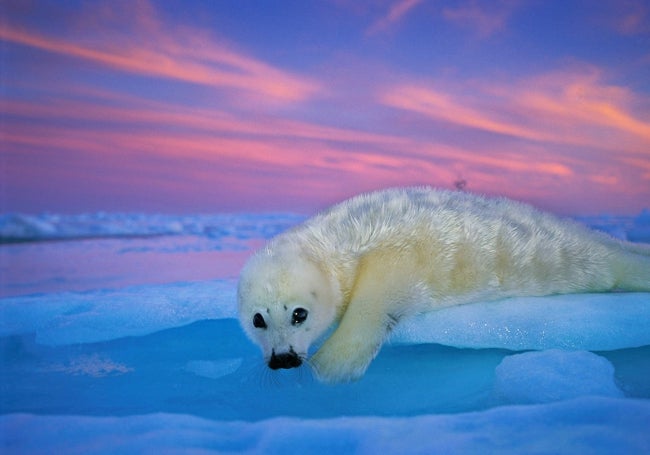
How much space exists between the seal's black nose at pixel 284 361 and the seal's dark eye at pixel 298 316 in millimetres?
153

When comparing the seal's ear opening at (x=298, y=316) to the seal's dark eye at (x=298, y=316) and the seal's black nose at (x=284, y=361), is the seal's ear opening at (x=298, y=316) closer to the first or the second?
the seal's dark eye at (x=298, y=316)

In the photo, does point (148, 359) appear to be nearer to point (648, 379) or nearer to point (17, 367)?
point (17, 367)

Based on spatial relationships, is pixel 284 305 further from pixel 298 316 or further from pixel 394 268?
pixel 394 268

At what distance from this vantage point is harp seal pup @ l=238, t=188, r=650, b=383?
3135 millimetres

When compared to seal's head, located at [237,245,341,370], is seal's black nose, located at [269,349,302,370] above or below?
below

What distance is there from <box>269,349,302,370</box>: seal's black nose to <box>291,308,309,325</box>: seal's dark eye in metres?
0.15

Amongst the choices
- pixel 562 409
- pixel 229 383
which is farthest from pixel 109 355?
pixel 562 409

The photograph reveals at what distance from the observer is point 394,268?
134 inches

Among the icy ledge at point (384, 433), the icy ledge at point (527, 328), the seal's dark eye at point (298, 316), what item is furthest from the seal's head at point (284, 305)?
the icy ledge at point (384, 433)

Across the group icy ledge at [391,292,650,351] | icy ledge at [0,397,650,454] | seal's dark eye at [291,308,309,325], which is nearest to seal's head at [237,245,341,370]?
seal's dark eye at [291,308,309,325]

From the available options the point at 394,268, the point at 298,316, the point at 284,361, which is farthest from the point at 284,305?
the point at 394,268

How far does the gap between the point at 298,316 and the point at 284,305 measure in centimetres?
10

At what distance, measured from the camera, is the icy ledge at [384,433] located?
2.20 metres

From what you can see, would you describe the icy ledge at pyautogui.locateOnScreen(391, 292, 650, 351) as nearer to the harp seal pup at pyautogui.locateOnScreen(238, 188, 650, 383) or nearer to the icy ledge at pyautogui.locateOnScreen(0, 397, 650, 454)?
the harp seal pup at pyautogui.locateOnScreen(238, 188, 650, 383)
